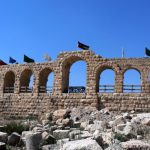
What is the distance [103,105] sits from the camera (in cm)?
2397

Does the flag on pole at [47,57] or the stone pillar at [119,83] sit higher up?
the flag on pole at [47,57]

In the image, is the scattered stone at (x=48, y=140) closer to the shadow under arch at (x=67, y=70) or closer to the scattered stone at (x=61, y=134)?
the scattered stone at (x=61, y=134)

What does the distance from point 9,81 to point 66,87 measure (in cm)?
610

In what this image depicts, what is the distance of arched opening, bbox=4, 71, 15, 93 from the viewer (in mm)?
28747

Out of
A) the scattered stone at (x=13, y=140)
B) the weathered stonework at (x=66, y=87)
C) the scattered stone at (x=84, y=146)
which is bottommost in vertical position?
the scattered stone at (x=13, y=140)

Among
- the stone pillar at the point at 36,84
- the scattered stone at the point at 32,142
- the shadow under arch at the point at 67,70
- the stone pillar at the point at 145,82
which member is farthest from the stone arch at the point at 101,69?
the scattered stone at the point at 32,142

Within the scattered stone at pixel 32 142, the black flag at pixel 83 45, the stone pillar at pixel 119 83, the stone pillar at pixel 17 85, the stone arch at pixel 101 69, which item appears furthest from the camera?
the stone pillar at pixel 17 85

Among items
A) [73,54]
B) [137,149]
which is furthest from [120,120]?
[73,54]

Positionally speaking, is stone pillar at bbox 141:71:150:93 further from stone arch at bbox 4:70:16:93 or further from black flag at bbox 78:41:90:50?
stone arch at bbox 4:70:16:93

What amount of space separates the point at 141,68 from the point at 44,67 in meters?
7.76

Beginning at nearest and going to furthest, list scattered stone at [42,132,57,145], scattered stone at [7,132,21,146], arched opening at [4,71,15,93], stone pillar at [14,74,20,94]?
scattered stone at [42,132,57,145], scattered stone at [7,132,21,146], stone pillar at [14,74,20,94], arched opening at [4,71,15,93]

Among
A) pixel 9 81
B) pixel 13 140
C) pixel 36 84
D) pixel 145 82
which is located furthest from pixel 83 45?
pixel 13 140

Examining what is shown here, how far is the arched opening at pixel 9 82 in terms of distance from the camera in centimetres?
2875

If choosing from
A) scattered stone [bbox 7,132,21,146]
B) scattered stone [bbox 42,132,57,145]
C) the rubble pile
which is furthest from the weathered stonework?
scattered stone [bbox 7,132,21,146]
